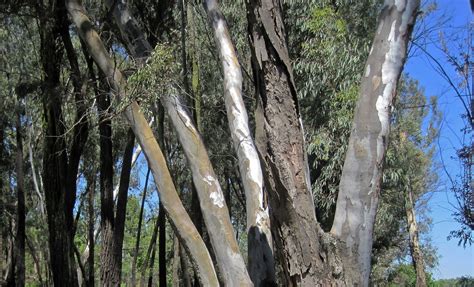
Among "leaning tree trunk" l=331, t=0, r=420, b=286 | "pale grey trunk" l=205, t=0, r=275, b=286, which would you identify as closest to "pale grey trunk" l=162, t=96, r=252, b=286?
"pale grey trunk" l=205, t=0, r=275, b=286

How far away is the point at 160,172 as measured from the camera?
646 cm

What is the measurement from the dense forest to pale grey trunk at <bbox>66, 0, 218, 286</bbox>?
0.06 ft

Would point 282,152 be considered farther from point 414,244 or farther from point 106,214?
point 414,244

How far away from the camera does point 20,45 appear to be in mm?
17031

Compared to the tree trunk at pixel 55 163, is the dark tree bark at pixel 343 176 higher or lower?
lower

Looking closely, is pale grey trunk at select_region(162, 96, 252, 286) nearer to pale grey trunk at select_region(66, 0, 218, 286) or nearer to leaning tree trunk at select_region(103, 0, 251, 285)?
leaning tree trunk at select_region(103, 0, 251, 285)

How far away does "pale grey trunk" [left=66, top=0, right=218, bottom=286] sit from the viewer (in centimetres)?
604

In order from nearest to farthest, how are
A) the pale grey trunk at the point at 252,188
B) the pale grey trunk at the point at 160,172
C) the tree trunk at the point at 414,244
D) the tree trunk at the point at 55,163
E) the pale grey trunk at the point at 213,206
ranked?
the pale grey trunk at the point at 252,188 < the pale grey trunk at the point at 213,206 < the pale grey trunk at the point at 160,172 < the tree trunk at the point at 55,163 < the tree trunk at the point at 414,244

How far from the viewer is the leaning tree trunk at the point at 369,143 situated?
154 inches

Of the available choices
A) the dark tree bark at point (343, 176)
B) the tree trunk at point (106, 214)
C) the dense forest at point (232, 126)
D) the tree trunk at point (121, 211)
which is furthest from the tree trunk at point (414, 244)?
the dark tree bark at point (343, 176)

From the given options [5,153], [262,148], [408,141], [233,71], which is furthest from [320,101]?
[5,153]

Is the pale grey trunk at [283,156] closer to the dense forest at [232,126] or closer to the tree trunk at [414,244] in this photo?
the dense forest at [232,126]

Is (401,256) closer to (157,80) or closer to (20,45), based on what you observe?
(20,45)

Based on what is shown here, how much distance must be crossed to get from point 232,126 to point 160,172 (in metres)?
1.13
